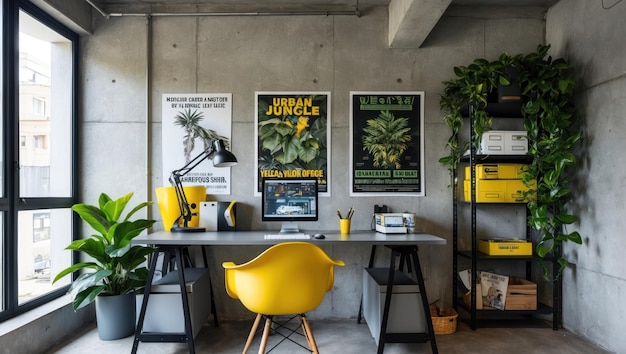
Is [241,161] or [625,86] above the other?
[625,86]

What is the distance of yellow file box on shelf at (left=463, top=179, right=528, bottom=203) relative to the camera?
3164 mm

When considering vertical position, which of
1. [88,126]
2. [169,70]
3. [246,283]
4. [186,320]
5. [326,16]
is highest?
[326,16]

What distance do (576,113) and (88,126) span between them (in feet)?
14.6

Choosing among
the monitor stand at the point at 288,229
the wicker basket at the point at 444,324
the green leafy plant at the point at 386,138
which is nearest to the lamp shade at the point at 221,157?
the monitor stand at the point at 288,229

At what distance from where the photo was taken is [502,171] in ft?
10.5

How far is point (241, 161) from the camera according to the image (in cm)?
343

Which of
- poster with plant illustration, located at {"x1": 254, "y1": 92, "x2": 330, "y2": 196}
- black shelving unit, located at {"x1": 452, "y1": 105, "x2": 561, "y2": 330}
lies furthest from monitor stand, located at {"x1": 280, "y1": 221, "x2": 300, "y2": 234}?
black shelving unit, located at {"x1": 452, "y1": 105, "x2": 561, "y2": 330}

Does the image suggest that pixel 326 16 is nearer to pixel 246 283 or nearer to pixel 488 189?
pixel 488 189

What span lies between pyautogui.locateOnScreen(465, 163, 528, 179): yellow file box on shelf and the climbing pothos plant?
0.37 feet

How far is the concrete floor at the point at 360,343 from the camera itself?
272cm

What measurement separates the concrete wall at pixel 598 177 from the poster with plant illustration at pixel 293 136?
7.17ft

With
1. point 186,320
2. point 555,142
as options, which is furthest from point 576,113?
point 186,320

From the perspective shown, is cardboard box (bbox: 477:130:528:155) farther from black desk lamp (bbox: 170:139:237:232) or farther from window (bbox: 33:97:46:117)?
window (bbox: 33:97:46:117)

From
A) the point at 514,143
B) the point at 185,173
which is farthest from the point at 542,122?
the point at 185,173
